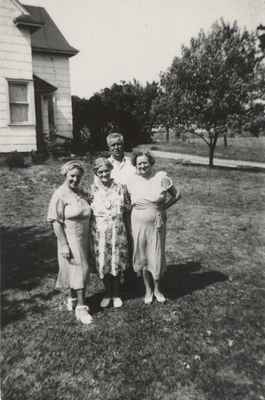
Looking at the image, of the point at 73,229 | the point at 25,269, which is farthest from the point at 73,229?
the point at 25,269

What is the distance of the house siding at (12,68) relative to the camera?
1341 centimetres

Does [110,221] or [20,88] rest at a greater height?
[20,88]

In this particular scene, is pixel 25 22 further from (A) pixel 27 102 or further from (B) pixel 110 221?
(B) pixel 110 221

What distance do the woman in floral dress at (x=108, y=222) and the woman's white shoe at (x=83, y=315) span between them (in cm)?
47

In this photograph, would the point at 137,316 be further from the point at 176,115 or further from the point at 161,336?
the point at 176,115

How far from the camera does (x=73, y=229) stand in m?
4.30

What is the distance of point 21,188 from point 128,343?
8.15 m

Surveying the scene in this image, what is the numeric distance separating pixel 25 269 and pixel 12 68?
10.1 metres

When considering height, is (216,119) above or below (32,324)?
above

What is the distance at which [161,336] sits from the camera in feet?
13.8

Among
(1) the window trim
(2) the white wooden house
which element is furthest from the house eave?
(1) the window trim

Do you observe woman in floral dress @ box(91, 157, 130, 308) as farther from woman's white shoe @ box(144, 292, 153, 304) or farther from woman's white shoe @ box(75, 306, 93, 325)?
woman's white shoe @ box(144, 292, 153, 304)

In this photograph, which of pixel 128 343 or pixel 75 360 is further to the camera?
pixel 128 343

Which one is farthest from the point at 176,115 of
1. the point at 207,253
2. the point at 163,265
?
the point at 163,265
